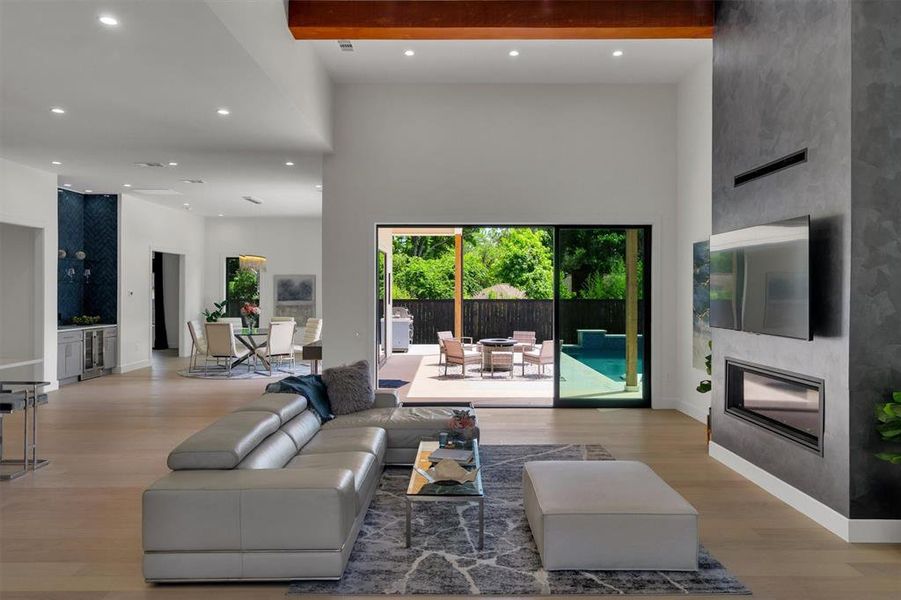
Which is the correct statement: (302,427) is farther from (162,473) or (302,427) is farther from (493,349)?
(493,349)

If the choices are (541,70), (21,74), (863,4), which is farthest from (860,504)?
(21,74)

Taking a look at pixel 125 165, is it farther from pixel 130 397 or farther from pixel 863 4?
pixel 863 4

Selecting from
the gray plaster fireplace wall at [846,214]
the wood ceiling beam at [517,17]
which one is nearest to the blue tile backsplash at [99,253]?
the wood ceiling beam at [517,17]

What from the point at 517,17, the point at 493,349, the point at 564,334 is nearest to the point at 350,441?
the point at 517,17

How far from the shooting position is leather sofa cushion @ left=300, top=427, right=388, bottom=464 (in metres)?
4.27

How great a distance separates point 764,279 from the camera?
14.6ft

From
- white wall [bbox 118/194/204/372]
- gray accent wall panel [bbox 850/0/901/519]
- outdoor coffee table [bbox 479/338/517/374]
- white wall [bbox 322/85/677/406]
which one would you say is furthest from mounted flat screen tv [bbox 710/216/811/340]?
white wall [bbox 118/194/204/372]

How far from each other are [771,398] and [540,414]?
3.28 meters

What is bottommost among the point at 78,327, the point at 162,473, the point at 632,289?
the point at 162,473

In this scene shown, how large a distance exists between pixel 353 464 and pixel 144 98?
3.76 metres

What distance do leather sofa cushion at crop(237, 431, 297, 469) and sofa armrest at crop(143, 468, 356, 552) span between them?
0.35 m

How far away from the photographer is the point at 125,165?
27.2 feet

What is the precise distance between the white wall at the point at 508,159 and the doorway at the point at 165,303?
8522mm

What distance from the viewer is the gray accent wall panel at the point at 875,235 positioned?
12.1 ft
